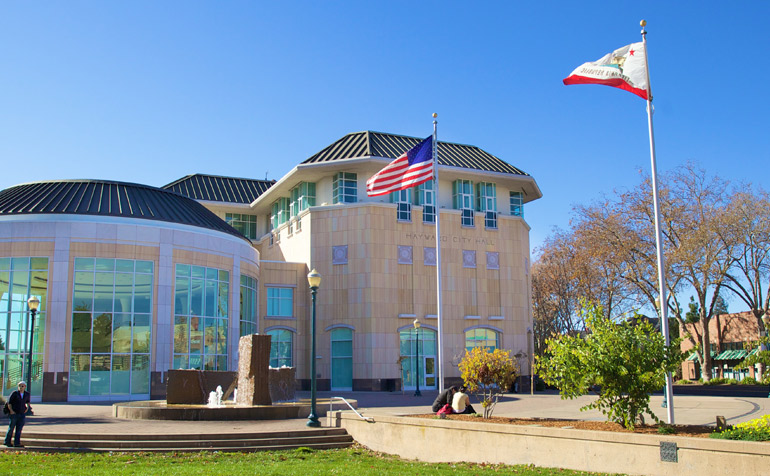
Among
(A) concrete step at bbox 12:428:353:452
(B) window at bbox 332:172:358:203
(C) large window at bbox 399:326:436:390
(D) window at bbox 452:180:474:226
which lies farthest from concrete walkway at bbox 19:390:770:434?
(B) window at bbox 332:172:358:203

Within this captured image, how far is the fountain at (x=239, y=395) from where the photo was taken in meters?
22.0

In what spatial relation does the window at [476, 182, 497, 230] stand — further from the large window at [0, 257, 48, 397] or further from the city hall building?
the large window at [0, 257, 48, 397]

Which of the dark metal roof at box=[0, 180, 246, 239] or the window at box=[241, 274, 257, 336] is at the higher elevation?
the dark metal roof at box=[0, 180, 246, 239]

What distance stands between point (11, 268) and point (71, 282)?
113 inches

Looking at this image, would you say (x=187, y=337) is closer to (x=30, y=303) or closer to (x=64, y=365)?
(x=64, y=365)

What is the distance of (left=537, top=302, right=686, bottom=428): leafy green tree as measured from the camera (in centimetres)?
1351

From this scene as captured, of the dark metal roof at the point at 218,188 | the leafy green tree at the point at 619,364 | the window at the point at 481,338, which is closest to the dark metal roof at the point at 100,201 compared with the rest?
the dark metal roof at the point at 218,188

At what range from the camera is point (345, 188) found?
46.2m

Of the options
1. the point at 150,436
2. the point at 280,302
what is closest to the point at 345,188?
the point at 280,302

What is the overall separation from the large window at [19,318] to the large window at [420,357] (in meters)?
20.7

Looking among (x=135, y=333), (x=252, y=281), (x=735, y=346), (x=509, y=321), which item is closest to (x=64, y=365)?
(x=135, y=333)

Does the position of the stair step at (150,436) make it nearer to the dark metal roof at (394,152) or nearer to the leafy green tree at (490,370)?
the leafy green tree at (490,370)

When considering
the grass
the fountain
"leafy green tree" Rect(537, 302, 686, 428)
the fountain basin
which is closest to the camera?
the grass

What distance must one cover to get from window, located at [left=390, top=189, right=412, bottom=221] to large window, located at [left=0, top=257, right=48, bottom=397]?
69.1 ft
